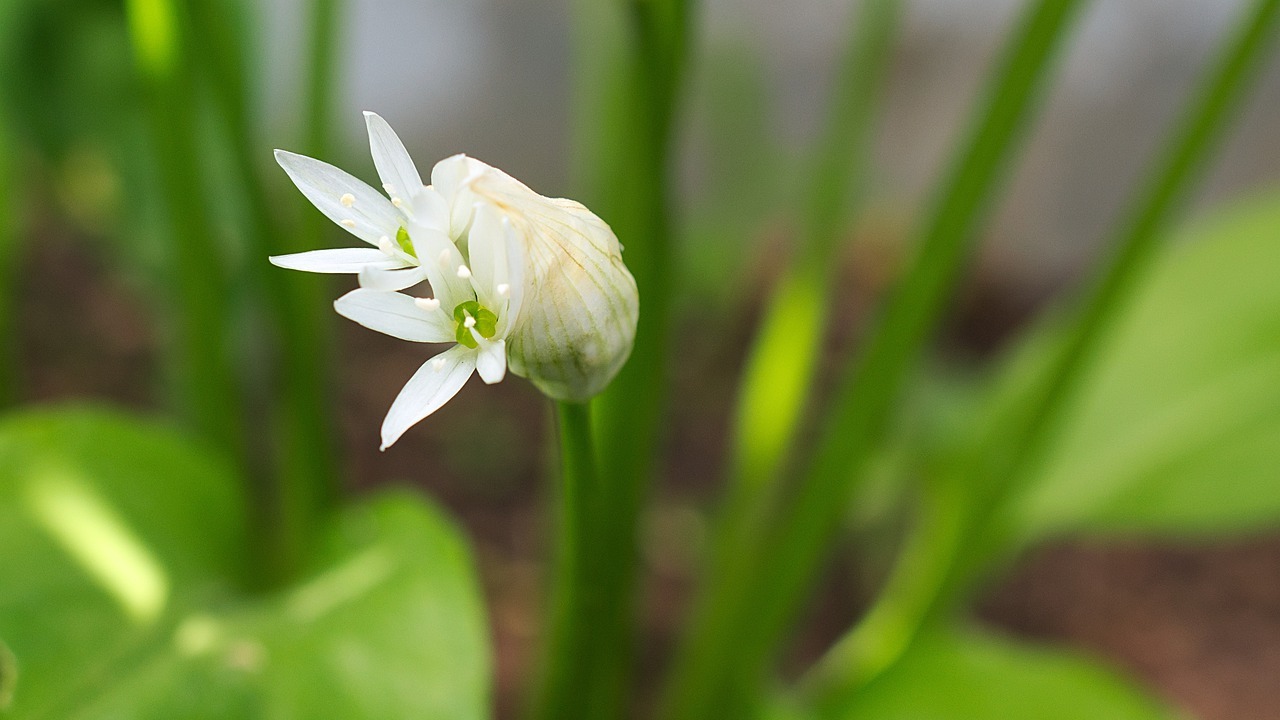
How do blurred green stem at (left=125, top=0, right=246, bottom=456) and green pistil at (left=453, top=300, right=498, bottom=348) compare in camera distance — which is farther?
blurred green stem at (left=125, top=0, right=246, bottom=456)

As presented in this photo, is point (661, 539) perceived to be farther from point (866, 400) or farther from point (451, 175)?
point (451, 175)

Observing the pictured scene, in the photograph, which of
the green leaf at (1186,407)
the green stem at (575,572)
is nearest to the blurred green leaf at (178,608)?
the green stem at (575,572)

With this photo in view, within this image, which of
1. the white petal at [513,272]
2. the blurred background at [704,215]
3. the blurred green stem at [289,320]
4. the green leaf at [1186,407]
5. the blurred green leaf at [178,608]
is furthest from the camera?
the blurred background at [704,215]

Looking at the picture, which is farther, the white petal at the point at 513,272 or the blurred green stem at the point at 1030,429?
the blurred green stem at the point at 1030,429

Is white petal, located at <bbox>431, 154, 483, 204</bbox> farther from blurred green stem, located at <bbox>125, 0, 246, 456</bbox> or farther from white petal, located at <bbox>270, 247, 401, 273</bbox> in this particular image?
blurred green stem, located at <bbox>125, 0, 246, 456</bbox>

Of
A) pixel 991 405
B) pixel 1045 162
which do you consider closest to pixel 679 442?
pixel 991 405

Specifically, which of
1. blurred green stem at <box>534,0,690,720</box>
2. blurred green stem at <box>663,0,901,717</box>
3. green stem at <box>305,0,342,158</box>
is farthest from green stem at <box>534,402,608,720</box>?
green stem at <box>305,0,342,158</box>

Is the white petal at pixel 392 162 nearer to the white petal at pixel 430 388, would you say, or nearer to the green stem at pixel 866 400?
the white petal at pixel 430 388

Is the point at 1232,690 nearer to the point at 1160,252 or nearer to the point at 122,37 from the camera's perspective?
the point at 1160,252
